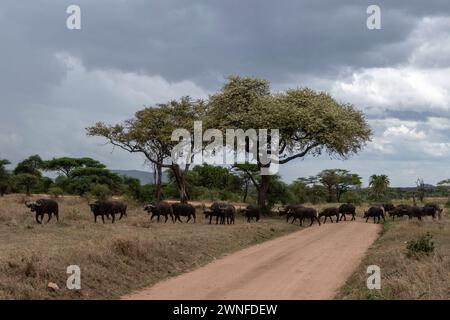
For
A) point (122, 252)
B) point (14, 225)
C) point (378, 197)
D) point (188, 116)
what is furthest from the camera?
point (378, 197)

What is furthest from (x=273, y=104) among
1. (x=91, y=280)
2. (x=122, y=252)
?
(x=91, y=280)

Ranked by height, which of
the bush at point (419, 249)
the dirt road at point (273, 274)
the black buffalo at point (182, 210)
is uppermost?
the black buffalo at point (182, 210)

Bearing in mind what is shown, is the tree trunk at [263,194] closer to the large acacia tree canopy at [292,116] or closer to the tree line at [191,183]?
the large acacia tree canopy at [292,116]

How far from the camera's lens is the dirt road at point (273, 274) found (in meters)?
12.6

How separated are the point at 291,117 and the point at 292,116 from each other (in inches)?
4.3

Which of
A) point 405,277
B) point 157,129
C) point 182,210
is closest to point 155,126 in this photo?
point 157,129

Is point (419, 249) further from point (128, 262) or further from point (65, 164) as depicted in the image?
point (65, 164)

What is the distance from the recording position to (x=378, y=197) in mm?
86875

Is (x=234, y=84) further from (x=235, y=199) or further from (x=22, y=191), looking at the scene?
(x=22, y=191)

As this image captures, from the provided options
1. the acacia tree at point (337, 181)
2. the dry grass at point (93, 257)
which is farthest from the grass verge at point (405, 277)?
the acacia tree at point (337, 181)

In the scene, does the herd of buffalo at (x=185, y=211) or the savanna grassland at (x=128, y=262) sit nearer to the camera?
the savanna grassland at (x=128, y=262)

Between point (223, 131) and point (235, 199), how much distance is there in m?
31.8

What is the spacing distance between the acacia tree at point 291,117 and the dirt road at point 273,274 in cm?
1683

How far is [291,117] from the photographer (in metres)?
38.8
